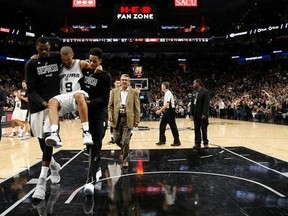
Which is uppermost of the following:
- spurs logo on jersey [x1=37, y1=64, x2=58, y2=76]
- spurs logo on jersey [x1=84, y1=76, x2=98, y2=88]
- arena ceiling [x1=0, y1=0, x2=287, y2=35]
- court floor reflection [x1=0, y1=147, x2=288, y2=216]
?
arena ceiling [x1=0, y1=0, x2=287, y2=35]

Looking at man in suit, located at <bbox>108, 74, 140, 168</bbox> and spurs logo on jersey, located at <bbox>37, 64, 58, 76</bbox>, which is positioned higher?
spurs logo on jersey, located at <bbox>37, 64, 58, 76</bbox>

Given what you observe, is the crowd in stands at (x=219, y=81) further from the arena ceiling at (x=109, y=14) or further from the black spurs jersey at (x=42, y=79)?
the black spurs jersey at (x=42, y=79)

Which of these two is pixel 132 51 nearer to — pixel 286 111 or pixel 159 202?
pixel 286 111

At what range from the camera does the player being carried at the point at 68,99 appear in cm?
427

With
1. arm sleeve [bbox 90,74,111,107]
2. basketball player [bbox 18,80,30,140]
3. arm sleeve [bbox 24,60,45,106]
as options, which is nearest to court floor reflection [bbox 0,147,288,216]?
arm sleeve [bbox 90,74,111,107]

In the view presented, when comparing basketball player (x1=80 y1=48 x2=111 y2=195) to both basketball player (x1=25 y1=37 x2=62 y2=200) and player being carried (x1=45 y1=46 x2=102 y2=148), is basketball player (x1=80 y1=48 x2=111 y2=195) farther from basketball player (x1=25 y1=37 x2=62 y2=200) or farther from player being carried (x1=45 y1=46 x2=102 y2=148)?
basketball player (x1=25 y1=37 x2=62 y2=200)

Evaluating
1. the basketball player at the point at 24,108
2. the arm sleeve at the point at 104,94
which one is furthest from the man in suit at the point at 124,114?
the basketball player at the point at 24,108

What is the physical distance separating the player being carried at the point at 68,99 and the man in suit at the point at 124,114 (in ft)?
7.50

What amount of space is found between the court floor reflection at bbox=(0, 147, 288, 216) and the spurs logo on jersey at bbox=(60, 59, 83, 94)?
Answer: 1422 millimetres

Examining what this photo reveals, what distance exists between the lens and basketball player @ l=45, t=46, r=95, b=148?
4270mm

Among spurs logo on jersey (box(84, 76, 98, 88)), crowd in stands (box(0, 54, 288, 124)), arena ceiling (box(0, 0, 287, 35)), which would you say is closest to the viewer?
spurs logo on jersey (box(84, 76, 98, 88))

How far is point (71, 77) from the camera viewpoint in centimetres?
465

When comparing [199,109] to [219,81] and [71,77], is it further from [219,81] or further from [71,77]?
[219,81]

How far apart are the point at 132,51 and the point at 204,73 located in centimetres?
858
